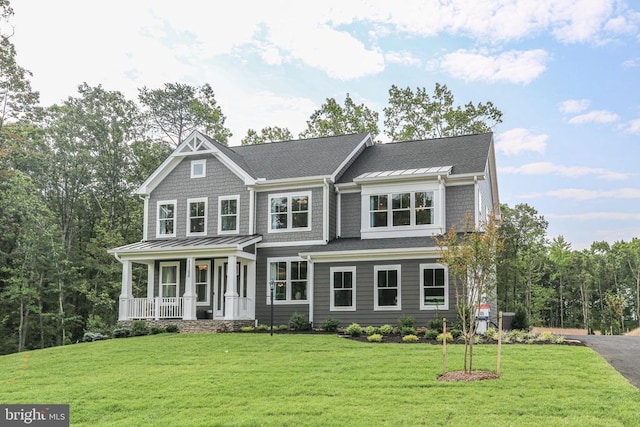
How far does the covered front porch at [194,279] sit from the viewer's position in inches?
902

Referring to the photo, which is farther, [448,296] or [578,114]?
[578,114]

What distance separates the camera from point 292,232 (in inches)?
942

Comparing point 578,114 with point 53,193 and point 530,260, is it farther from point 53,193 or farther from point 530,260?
point 53,193

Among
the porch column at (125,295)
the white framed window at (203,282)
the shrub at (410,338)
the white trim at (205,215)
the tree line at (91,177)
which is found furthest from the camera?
the tree line at (91,177)

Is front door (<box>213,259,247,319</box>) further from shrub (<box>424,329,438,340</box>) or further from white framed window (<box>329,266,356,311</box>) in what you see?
shrub (<box>424,329,438,340</box>)

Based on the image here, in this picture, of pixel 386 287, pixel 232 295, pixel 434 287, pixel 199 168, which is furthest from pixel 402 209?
pixel 199 168

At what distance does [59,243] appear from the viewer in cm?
3256

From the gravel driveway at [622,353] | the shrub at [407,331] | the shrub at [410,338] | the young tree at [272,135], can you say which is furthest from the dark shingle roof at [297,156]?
the gravel driveway at [622,353]

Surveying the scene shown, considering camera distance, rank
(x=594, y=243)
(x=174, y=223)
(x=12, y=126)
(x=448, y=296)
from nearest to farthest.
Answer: (x=448, y=296), (x=174, y=223), (x=12, y=126), (x=594, y=243)

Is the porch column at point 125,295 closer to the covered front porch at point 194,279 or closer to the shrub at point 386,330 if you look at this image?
the covered front porch at point 194,279

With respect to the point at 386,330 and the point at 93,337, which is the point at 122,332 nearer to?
the point at 93,337

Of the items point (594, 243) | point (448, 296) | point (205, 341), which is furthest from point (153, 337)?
point (594, 243)

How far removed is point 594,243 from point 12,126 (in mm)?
41636

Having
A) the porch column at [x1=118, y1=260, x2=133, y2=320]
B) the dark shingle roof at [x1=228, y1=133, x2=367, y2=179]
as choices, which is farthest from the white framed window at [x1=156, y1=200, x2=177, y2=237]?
the dark shingle roof at [x1=228, y1=133, x2=367, y2=179]
